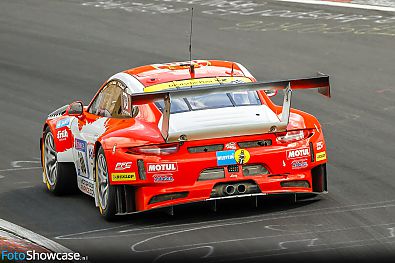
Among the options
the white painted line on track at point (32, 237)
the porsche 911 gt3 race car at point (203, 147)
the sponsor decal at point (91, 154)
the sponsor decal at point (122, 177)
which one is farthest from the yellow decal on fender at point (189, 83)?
the white painted line on track at point (32, 237)

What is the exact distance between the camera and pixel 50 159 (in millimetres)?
15719

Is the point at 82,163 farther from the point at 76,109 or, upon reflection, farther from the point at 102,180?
the point at 102,180

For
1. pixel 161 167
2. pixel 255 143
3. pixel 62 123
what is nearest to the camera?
pixel 161 167

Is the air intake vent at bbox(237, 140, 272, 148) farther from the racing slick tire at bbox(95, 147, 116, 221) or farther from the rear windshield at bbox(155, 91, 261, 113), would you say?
the racing slick tire at bbox(95, 147, 116, 221)

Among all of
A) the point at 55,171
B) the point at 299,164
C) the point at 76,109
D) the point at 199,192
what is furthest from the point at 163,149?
the point at 55,171

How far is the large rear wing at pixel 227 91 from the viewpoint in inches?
512

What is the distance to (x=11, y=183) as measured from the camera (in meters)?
16.1

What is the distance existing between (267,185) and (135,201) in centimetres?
125

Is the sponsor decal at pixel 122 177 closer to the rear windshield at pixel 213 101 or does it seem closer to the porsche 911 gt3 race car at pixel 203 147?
the porsche 911 gt3 race car at pixel 203 147

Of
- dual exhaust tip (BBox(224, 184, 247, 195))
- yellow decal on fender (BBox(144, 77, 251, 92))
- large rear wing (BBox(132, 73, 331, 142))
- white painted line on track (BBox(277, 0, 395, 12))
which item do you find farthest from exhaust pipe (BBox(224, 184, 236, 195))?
white painted line on track (BBox(277, 0, 395, 12))

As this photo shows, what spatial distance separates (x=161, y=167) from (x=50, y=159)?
292 cm

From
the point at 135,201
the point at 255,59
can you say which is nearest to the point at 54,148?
the point at 135,201

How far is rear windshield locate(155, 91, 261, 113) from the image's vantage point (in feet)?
45.0

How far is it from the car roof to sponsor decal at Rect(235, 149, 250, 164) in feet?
4.53
